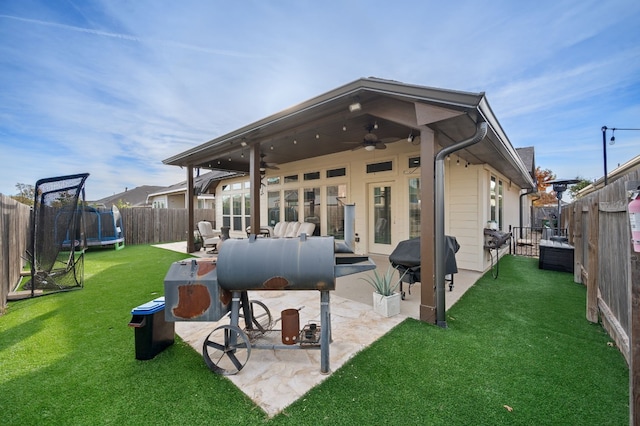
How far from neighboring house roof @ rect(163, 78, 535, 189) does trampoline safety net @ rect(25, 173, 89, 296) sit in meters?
2.73

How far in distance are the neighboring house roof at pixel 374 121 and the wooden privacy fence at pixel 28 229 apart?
3.44 meters

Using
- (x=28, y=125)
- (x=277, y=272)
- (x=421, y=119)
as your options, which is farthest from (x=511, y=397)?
(x=28, y=125)

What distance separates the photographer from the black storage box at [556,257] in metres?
Answer: 5.84

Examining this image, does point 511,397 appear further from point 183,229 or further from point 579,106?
point 579,106

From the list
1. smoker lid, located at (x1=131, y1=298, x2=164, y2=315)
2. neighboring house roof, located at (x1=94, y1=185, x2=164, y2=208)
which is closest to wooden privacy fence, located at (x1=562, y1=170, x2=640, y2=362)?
smoker lid, located at (x1=131, y1=298, x2=164, y2=315)

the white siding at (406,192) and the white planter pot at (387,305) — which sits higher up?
the white siding at (406,192)

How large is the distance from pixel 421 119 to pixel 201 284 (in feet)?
9.65

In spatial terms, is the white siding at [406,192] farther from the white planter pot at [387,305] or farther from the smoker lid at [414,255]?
the white planter pot at [387,305]

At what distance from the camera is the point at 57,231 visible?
448 cm

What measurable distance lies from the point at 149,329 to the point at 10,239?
389 cm

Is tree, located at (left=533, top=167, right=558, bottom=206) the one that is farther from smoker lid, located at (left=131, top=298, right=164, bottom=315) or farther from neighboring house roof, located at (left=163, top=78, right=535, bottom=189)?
smoker lid, located at (left=131, top=298, right=164, bottom=315)

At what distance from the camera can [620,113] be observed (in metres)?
14.0

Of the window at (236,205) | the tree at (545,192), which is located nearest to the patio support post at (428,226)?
the window at (236,205)

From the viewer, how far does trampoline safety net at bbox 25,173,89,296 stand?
4.26m
